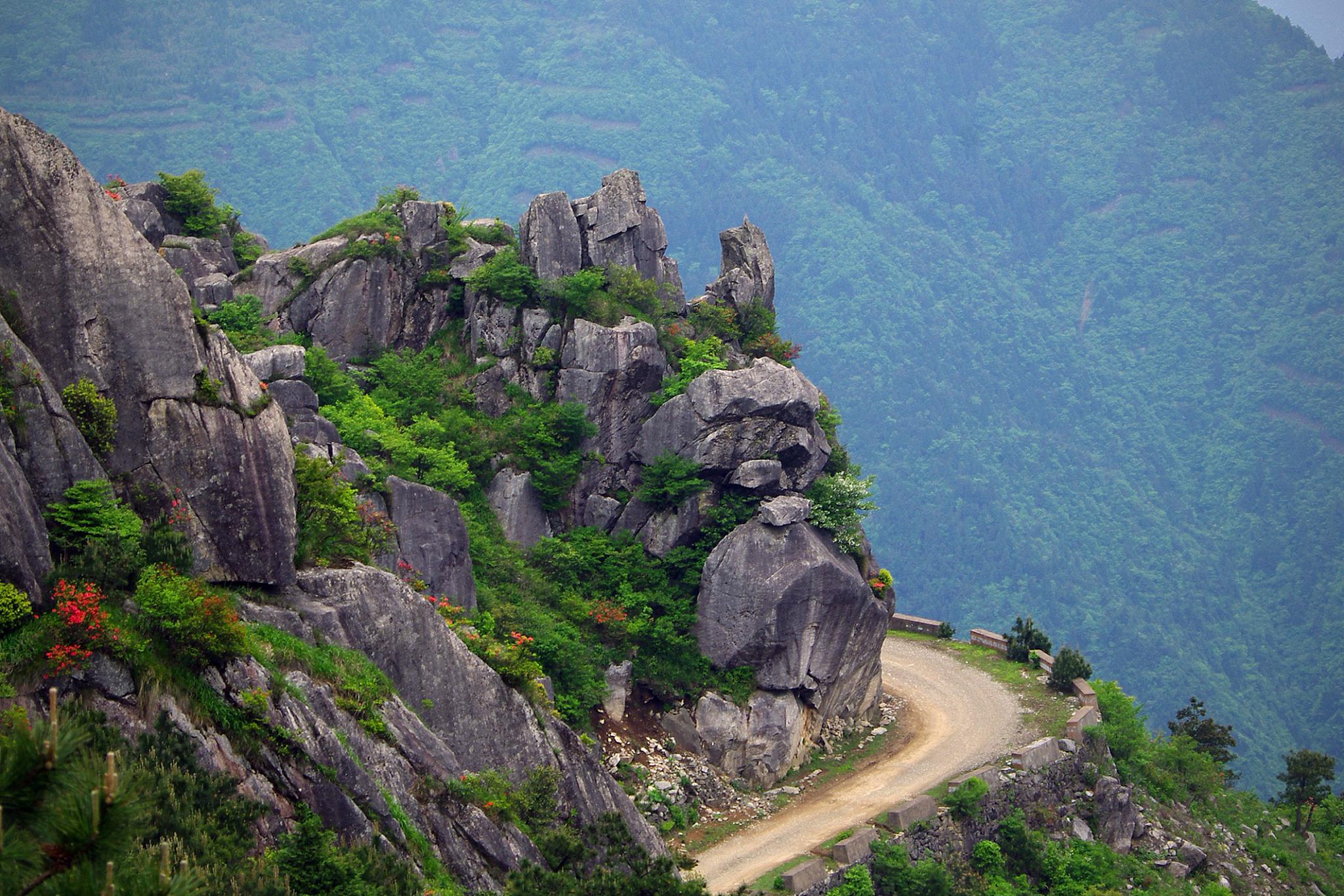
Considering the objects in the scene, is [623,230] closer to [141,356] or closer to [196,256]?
[196,256]

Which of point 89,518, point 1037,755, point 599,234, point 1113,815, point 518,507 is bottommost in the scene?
point 1113,815

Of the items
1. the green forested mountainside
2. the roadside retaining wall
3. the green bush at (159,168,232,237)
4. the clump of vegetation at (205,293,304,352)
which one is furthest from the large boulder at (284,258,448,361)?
the green forested mountainside

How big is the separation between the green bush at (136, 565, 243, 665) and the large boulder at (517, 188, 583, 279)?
21054mm

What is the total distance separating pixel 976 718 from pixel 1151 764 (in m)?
6.53

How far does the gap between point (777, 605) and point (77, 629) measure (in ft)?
66.2

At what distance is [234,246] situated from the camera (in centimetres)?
3947

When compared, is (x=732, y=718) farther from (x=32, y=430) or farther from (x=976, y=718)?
(x=32, y=430)

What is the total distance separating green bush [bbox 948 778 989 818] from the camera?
103ft

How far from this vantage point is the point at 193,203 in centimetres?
3753

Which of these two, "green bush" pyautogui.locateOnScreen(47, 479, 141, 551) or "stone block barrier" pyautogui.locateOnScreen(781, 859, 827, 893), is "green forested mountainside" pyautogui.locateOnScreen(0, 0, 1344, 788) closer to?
"stone block barrier" pyautogui.locateOnScreen(781, 859, 827, 893)

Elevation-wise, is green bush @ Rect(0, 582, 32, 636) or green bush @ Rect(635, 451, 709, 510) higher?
green bush @ Rect(635, 451, 709, 510)

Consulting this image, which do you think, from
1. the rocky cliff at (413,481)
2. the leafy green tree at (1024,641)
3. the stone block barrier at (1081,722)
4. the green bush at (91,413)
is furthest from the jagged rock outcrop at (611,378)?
the green bush at (91,413)

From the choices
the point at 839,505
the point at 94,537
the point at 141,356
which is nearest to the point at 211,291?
the point at 141,356

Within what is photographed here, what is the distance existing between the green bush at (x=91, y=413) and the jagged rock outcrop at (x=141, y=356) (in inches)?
10.3
